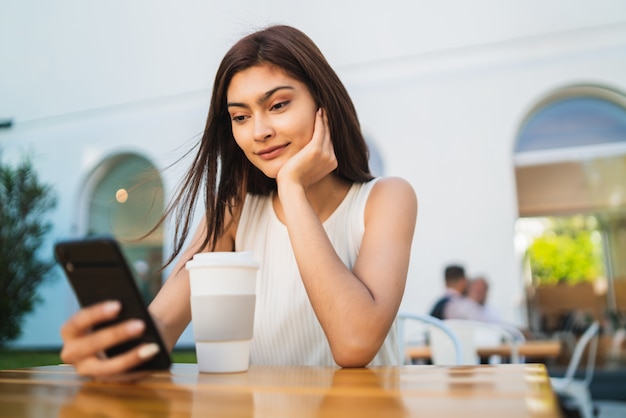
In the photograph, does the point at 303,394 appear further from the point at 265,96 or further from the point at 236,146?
the point at 236,146

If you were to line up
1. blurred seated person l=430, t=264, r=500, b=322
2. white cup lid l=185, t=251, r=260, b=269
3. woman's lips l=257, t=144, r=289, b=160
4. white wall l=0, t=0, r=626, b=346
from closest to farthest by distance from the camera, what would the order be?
white cup lid l=185, t=251, r=260, b=269 < woman's lips l=257, t=144, r=289, b=160 < blurred seated person l=430, t=264, r=500, b=322 < white wall l=0, t=0, r=626, b=346

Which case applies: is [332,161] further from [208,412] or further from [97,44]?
[97,44]

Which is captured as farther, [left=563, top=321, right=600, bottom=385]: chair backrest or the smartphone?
[left=563, top=321, right=600, bottom=385]: chair backrest

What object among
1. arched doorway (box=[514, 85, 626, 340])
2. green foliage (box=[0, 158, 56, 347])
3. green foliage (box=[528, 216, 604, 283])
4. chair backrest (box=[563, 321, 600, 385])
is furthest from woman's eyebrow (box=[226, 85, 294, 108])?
green foliage (box=[528, 216, 604, 283])

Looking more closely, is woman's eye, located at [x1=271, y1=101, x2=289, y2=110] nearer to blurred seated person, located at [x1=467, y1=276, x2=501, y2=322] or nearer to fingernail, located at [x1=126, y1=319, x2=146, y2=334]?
fingernail, located at [x1=126, y1=319, x2=146, y2=334]

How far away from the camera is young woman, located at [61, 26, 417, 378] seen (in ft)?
3.51

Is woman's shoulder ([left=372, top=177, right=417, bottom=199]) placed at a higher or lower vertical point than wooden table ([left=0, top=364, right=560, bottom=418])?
higher

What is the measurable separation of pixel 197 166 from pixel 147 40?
7050mm

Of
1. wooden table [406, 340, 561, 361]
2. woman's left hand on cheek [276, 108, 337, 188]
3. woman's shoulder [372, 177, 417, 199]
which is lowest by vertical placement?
wooden table [406, 340, 561, 361]

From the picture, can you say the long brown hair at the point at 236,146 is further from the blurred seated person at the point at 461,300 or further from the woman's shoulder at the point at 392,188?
the blurred seated person at the point at 461,300

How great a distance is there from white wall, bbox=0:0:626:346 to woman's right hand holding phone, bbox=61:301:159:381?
490cm

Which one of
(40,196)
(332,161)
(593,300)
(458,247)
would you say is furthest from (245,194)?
(593,300)

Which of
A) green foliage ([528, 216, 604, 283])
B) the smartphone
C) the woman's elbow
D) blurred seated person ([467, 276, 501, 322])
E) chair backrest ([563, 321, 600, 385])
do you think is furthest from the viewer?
green foliage ([528, 216, 604, 283])

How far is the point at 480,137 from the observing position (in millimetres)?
6414
